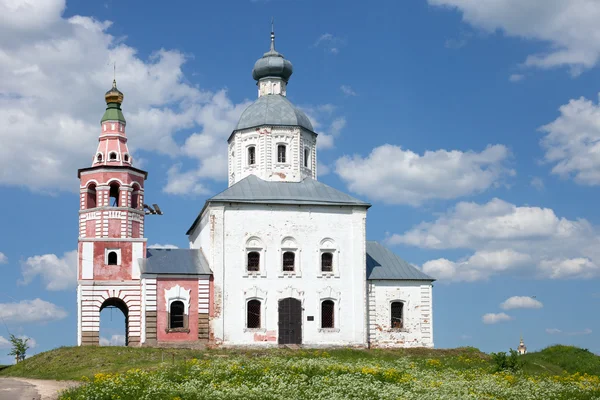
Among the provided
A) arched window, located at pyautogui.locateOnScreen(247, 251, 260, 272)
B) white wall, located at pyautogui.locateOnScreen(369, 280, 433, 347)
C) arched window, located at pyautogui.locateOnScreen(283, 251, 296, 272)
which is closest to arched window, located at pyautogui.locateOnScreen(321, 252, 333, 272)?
arched window, located at pyautogui.locateOnScreen(283, 251, 296, 272)

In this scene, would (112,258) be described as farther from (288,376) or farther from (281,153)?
(288,376)

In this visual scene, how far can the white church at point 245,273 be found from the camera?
35.9 metres

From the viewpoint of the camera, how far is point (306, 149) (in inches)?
1613

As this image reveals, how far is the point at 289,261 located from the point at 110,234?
25.7ft

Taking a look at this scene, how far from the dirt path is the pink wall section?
9840 millimetres

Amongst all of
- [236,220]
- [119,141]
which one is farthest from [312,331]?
[119,141]

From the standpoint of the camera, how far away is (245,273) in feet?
119

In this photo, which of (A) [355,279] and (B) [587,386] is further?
(A) [355,279]

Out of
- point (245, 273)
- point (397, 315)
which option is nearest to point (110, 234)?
point (245, 273)

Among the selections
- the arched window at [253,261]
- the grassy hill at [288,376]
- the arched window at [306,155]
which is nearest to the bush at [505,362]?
the grassy hill at [288,376]

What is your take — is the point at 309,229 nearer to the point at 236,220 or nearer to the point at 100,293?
the point at 236,220

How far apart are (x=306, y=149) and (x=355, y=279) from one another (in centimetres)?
725

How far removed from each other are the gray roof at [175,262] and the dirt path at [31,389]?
10822 millimetres

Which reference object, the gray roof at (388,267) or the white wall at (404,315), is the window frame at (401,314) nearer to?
the white wall at (404,315)
